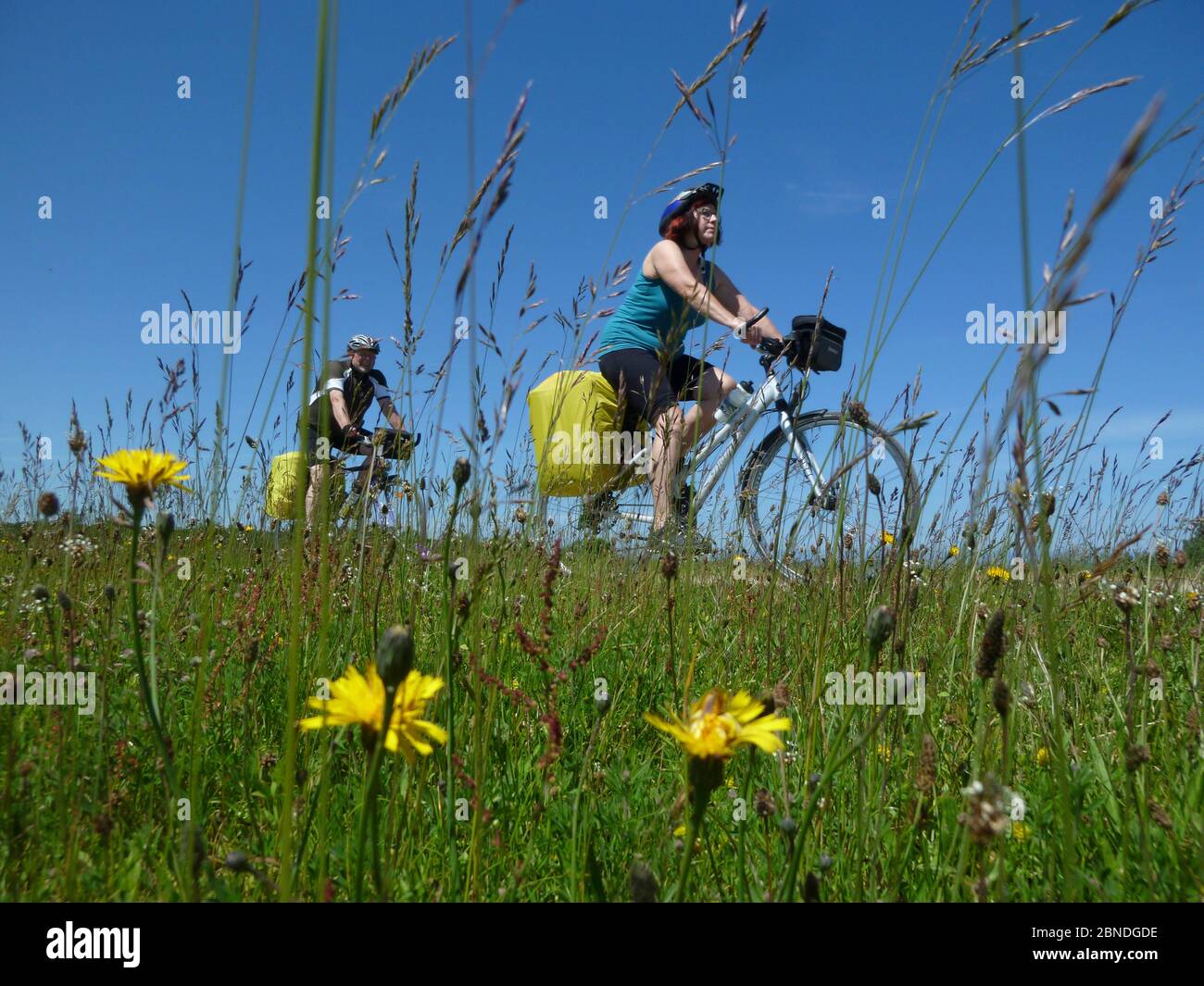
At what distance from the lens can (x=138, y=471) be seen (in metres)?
0.97

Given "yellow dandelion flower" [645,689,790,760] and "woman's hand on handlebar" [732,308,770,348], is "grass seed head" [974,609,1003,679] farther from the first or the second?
"woman's hand on handlebar" [732,308,770,348]

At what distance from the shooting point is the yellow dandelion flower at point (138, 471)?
0.96 meters

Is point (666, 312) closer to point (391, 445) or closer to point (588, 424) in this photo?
point (588, 424)

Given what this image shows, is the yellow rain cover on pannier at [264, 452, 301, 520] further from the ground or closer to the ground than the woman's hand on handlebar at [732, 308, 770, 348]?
closer to the ground

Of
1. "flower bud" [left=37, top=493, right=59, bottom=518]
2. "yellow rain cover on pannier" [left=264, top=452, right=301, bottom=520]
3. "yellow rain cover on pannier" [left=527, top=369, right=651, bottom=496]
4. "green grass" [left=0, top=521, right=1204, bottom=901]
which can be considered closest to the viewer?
"green grass" [left=0, top=521, right=1204, bottom=901]

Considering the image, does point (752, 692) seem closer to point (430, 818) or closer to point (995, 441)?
point (430, 818)

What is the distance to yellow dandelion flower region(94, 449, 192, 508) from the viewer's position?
3.14 feet

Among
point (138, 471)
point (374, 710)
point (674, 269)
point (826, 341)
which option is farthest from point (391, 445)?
point (826, 341)

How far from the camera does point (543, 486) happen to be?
252 cm

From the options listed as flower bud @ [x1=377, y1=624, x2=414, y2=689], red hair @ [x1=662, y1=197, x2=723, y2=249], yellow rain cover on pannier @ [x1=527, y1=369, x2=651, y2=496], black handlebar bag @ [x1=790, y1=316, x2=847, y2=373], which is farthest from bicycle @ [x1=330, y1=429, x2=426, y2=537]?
black handlebar bag @ [x1=790, y1=316, x2=847, y2=373]

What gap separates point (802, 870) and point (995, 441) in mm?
718

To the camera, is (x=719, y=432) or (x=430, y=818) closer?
(x=430, y=818)

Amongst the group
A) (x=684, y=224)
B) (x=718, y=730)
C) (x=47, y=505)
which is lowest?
(x=718, y=730)
